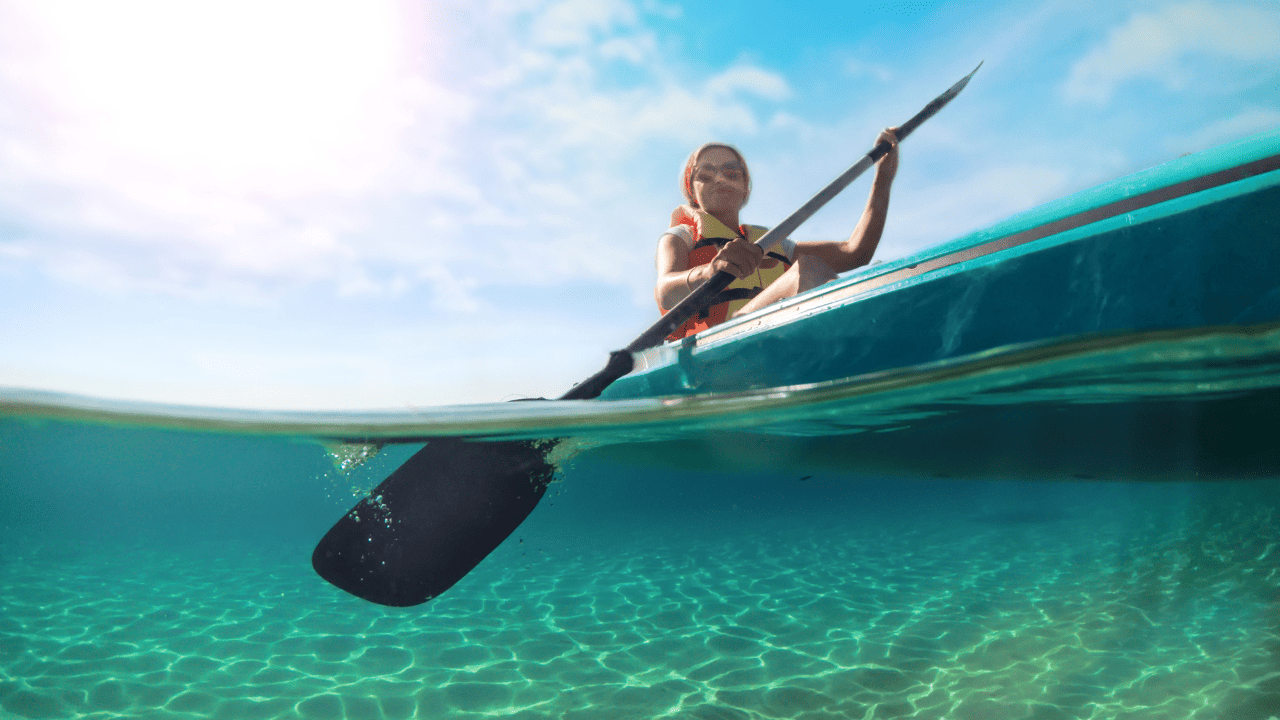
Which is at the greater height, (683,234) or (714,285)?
(683,234)

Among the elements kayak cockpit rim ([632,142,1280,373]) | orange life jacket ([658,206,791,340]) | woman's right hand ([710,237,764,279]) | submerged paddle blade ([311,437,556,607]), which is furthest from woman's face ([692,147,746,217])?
submerged paddle blade ([311,437,556,607])

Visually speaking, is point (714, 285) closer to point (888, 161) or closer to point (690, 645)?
point (888, 161)

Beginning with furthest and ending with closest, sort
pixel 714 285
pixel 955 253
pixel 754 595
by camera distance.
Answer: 1. pixel 754 595
2. pixel 714 285
3. pixel 955 253

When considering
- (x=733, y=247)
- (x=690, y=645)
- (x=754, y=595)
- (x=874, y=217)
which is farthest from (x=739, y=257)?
(x=754, y=595)

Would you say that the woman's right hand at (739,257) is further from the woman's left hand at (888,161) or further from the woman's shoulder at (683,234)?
the woman's left hand at (888,161)

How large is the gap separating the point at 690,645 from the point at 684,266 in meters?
2.97

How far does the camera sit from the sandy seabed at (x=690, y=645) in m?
3.48

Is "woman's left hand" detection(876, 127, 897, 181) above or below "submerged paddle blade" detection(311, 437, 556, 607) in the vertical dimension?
above

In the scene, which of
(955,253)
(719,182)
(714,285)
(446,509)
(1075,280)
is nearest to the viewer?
(1075,280)

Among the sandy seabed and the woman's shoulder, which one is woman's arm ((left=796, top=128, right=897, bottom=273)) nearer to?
the woman's shoulder

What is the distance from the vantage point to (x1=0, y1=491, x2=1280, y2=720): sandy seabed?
3.48 m

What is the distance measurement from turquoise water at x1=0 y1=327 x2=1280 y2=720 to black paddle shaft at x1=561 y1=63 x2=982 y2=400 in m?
0.28

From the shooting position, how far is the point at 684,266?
14.5 ft

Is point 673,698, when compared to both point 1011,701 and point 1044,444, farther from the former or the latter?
point 1044,444
